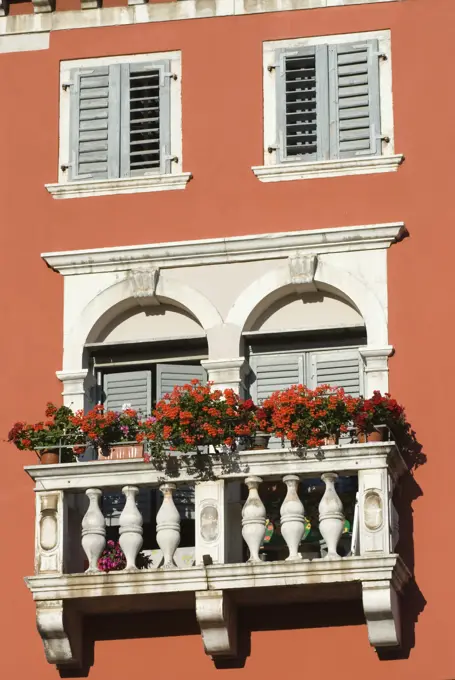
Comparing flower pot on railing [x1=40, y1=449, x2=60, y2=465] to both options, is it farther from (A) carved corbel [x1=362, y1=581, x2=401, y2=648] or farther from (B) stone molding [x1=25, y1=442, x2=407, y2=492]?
(A) carved corbel [x1=362, y1=581, x2=401, y2=648]

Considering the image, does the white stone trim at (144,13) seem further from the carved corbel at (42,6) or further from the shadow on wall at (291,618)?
the shadow on wall at (291,618)

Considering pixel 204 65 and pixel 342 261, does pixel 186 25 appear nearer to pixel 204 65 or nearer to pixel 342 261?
pixel 204 65

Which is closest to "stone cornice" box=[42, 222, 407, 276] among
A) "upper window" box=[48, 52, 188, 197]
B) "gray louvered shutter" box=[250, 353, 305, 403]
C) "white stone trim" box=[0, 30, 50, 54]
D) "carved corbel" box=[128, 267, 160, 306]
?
"carved corbel" box=[128, 267, 160, 306]

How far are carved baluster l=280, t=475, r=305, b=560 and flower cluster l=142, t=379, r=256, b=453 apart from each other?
701 mm

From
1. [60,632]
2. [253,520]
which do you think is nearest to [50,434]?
[60,632]

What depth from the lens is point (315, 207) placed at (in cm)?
2303

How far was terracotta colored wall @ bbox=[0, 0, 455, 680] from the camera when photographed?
21.3 m

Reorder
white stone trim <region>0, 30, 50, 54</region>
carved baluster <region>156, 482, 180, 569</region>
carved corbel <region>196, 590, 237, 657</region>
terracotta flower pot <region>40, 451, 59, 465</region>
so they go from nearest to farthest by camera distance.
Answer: carved corbel <region>196, 590, 237, 657</region> < carved baluster <region>156, 482, 180, 569</region> < terracotta flower pot <region>40, 451, 59, 465</region> < white stone trim <region>0, 30, 50, 54</region>

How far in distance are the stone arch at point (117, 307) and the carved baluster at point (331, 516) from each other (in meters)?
2.55

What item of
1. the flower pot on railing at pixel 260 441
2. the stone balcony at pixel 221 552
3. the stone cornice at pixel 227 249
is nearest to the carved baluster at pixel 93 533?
the stone balcony at pixel 221 552

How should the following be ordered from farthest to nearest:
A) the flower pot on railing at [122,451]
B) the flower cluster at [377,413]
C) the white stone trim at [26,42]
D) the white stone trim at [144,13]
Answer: the white stone trim at [26,42], the white stone trim at [144,13], the flower pot on railing at [122,451], the flower cluster at [377,413]

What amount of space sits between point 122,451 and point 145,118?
12.7ft

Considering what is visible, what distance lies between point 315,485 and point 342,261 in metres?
2.29

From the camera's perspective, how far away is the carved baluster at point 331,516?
20.7 m
